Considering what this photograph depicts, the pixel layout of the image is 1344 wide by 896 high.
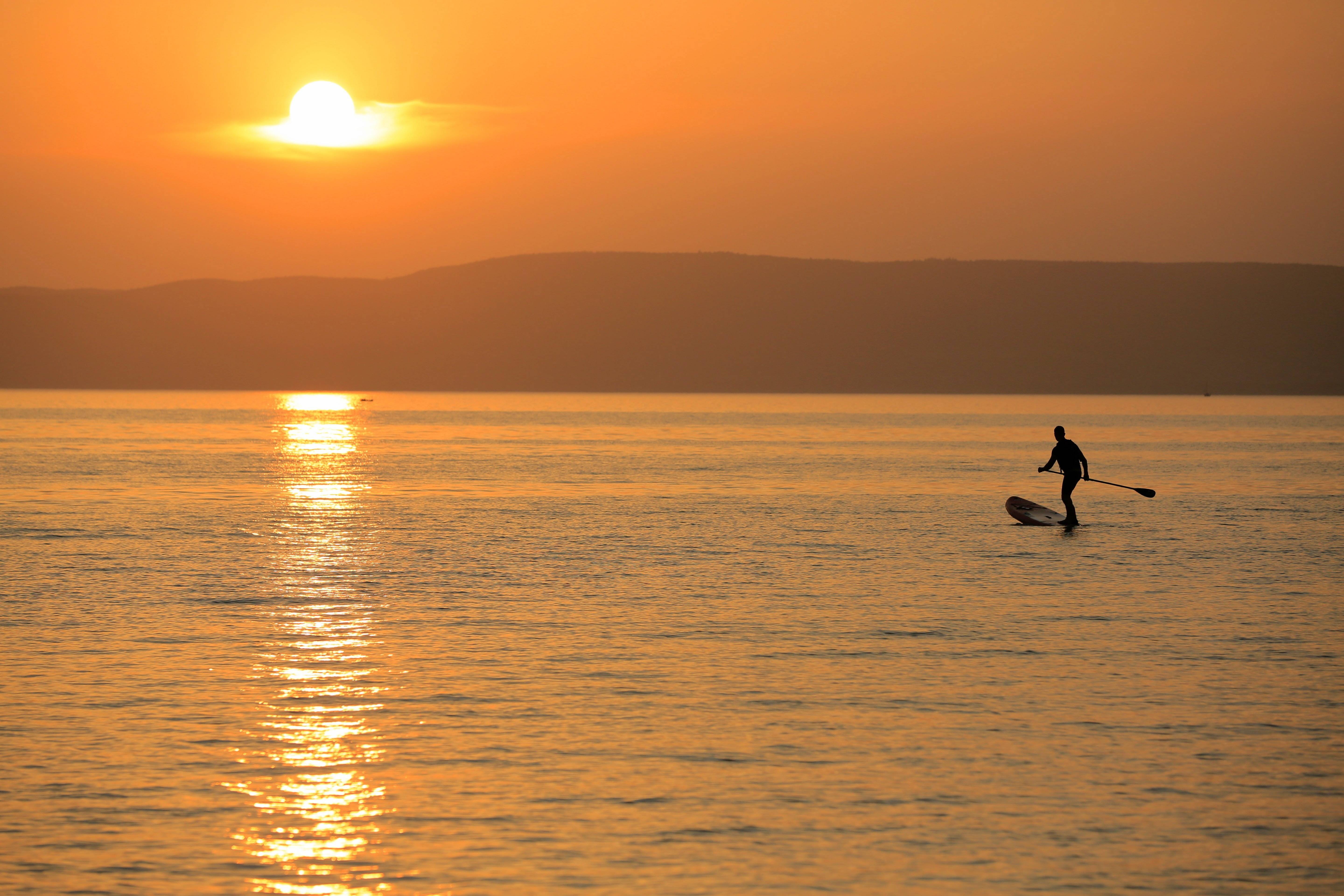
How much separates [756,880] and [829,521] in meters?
26.7

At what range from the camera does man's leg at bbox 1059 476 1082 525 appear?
105ft

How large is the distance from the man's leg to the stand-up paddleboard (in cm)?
39

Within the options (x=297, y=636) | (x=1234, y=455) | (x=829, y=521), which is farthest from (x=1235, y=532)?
(x=1234, y=455)

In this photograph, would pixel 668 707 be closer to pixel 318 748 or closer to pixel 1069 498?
pixel 318 748

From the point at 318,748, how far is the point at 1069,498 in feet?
75.8

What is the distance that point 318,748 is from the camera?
11.8m

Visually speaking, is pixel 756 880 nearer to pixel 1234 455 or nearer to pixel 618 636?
pixel 618 636

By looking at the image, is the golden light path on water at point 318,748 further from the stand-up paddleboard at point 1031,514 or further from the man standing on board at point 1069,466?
the stand-up paddleboard at point 1031,514

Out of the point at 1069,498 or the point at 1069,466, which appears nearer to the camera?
the point at 1069,498

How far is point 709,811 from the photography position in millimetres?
10156

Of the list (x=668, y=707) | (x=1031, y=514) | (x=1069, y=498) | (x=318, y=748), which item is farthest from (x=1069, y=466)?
(x=318, y=748)

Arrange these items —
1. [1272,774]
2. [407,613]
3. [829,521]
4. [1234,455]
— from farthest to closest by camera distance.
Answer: [1234,455] < [829,521] < [407,613] < [1272,774]

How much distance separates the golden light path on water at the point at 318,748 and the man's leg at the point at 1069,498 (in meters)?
15.4

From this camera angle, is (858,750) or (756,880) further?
(858,750)
